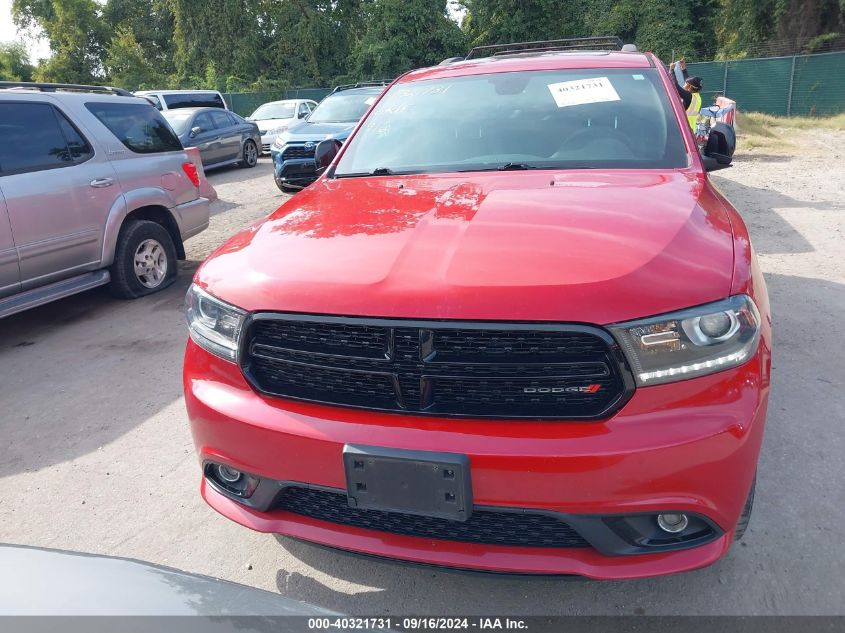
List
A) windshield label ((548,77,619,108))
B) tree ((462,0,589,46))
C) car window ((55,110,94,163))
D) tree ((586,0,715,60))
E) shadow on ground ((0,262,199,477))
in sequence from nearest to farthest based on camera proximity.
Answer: windshield label ((548,77,619,108)), shadow on ground ((0,262,199,477)), car window ((55,110,94,163)), tree ((586,0,715,60)), tree ((462,0,589,46))

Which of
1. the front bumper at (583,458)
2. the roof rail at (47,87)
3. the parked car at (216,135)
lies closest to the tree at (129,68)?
the parked car at (216,135)

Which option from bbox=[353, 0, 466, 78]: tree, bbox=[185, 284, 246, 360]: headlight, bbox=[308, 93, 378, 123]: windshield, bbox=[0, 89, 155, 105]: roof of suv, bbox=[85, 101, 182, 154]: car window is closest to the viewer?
bbox=[185, 284, 246, 360]: headlight

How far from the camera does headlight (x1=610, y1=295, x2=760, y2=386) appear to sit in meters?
1.77

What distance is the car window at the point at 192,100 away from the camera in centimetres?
1639

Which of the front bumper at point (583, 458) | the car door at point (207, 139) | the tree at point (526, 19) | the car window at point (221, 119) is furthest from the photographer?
the tree at point (526, 19)

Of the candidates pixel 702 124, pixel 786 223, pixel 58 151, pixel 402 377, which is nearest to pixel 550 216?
pixel 402 377

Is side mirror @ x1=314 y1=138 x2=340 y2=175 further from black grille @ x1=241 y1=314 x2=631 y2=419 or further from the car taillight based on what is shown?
the car taillight

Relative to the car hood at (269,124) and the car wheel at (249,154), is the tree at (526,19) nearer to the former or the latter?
the car hood at (269,124)

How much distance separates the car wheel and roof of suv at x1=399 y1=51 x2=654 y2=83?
494 inches

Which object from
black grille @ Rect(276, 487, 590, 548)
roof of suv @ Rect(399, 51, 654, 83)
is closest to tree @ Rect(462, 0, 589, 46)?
roof of suv @ Rect(399, 51, 654, 83)

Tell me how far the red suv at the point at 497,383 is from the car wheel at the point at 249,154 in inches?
555

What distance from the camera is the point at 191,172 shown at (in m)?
6.50

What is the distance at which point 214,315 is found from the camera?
2.21m

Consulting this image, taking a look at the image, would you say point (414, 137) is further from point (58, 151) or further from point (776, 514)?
point (58, 151)
